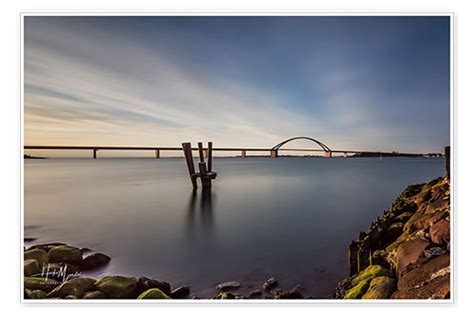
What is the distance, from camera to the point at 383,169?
2.61 m

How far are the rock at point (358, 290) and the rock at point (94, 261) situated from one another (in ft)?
6.57

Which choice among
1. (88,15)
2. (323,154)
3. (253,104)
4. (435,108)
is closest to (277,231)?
(323,154)

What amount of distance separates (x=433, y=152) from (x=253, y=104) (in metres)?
1.61

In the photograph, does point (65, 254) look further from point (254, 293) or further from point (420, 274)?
point (420, 274)

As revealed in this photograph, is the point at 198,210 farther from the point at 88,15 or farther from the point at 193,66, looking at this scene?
the point at 88,15

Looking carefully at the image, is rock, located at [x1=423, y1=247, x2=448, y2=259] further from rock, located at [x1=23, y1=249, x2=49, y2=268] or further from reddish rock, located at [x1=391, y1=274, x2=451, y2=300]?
rock, located at [x1=23, y1=249, x2=49, y2=268]

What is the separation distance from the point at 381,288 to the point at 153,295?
1.59m

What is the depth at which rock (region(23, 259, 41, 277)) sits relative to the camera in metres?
1.68

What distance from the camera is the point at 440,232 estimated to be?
1.63 metres

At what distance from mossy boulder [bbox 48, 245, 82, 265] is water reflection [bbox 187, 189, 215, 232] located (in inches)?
39.1

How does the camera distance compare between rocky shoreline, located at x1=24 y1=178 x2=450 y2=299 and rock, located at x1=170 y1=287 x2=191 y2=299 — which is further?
rock, located at x1=170 y1=287 x2=191 y2=299

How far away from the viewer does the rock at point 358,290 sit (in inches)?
62.1

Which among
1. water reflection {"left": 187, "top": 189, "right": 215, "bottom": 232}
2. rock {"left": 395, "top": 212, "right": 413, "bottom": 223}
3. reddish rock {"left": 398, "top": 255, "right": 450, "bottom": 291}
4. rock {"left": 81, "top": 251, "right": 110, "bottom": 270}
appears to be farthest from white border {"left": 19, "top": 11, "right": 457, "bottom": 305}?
water reflection {"left": 187, "top": 189, "right": 215, "bottom": 232}

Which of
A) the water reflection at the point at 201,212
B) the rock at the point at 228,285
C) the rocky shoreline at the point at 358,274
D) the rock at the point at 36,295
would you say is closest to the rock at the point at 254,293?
the rocky shoreline at the point at 358,274
